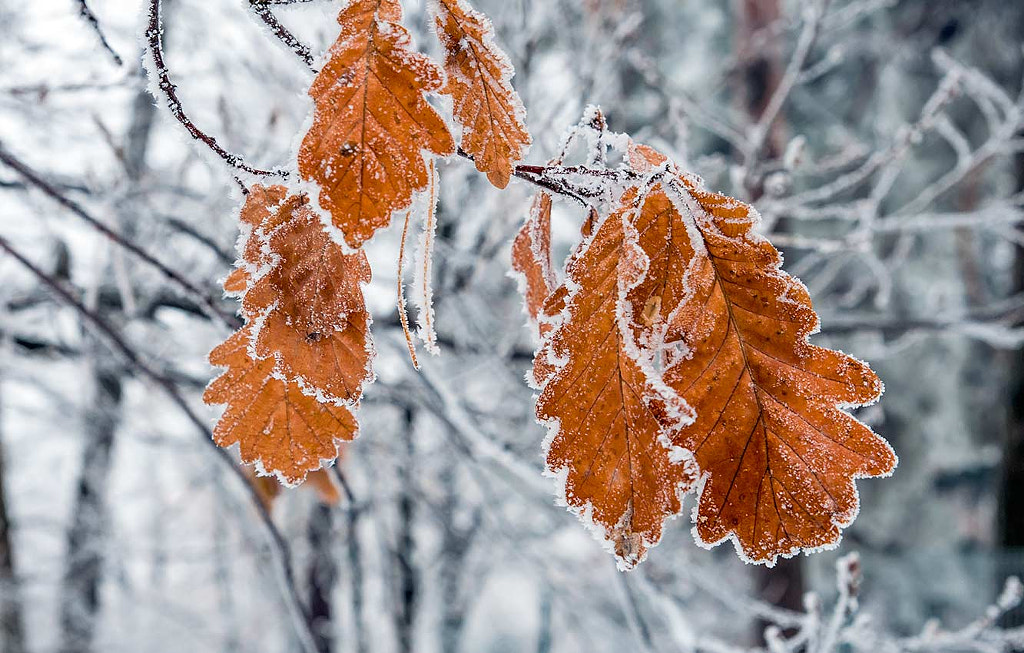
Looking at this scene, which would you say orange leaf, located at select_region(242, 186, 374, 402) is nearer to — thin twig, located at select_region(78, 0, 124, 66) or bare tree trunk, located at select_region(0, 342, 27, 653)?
thin twig, located at select_region(78, 0, 124, 66)

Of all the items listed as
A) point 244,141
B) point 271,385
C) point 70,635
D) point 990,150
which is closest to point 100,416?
point 244,141

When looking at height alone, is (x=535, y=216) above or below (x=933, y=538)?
below

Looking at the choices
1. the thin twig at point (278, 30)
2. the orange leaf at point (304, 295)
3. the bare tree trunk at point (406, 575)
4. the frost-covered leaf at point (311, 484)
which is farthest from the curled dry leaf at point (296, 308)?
the bare tree trunk at point (406, 575)

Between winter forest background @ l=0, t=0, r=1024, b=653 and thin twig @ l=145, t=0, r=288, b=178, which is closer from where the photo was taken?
thin twig @ l=145, t=0, r=288, b=178

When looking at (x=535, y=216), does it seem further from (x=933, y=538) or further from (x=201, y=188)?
(x=933, y=538)

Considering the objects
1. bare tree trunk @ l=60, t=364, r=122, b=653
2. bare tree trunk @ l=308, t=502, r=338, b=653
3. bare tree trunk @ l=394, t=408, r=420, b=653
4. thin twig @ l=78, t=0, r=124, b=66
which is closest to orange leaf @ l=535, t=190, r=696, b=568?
thin twig @ l=78, t=0, r=124, b=66
